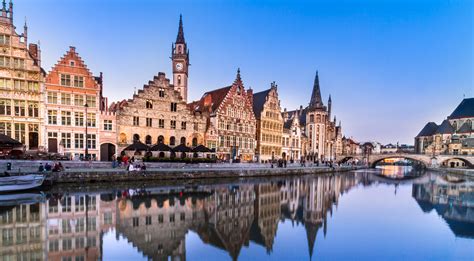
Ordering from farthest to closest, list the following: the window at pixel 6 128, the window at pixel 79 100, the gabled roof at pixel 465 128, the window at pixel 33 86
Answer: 1. the gabled roof at pixel 465 128
2. the window at pixel 79 100
3. the window at pixel 33 86
4. the window at pixel 6 128

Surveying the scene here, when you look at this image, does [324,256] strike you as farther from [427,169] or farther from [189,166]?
[427,169]

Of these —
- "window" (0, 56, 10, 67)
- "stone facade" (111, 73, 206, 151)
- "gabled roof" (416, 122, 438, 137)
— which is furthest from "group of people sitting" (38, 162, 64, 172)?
"gabled roof" (416, 122, 438, 137)

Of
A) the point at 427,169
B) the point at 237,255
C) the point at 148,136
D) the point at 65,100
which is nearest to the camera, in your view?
the point at 237,255

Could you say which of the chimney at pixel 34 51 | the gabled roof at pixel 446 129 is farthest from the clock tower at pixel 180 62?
the gabled roof at pixel 446 129

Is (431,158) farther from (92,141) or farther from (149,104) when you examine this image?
(92,141)

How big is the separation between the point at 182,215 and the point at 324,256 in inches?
285

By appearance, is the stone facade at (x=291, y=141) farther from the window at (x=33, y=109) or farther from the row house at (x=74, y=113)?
the window at (x=33, y=109)

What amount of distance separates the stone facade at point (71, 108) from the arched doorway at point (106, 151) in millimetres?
881

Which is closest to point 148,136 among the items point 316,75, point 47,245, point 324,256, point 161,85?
point 161,85

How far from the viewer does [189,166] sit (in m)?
30.6

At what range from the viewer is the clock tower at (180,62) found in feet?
137

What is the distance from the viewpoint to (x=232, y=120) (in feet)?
144

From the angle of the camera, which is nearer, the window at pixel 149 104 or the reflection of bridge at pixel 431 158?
the window at pixel 149 104

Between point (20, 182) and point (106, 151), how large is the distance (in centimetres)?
1545
